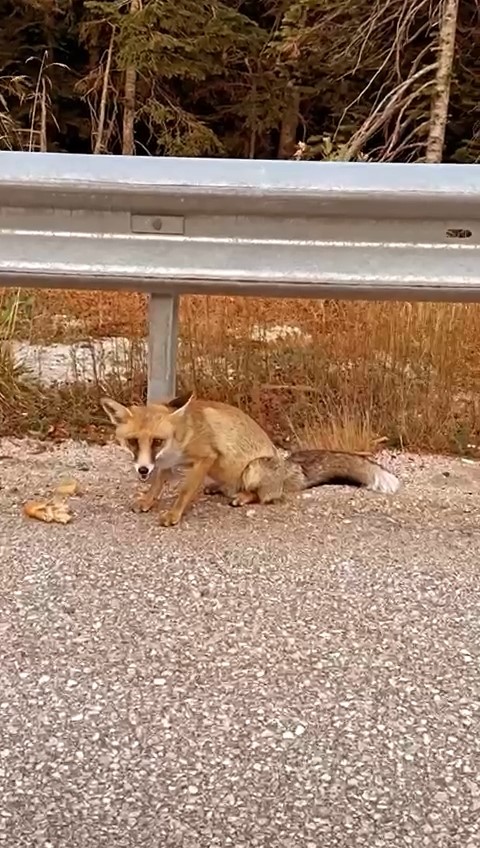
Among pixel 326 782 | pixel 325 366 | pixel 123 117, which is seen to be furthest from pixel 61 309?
pixel 123 117

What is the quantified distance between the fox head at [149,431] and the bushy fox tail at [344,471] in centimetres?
62

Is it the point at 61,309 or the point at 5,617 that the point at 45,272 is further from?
the point at 61,309

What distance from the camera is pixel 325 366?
18.3 ft

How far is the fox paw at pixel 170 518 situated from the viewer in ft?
12.9

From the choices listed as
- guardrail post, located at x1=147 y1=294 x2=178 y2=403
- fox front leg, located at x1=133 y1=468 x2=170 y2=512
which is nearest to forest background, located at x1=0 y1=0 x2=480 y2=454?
guardrail post, located at x1=147 y1=294 x2=178 y2=403

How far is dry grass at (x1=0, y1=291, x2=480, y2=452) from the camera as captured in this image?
5.04 metres

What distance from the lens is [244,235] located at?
4.08 m

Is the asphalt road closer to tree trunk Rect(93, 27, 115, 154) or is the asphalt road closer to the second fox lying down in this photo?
the second fox lying down

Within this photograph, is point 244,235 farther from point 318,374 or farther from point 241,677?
point 241,677

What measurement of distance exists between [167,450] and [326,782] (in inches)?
76.6

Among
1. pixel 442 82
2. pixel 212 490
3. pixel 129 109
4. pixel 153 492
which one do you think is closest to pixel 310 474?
pixel 212 490

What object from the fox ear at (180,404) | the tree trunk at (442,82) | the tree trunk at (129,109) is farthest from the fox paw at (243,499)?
the tree trunk at (129,109)

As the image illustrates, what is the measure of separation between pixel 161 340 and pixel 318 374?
4.83 feet

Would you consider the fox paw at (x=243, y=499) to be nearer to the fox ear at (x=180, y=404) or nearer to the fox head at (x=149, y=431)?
the fox head at (x=149, y=431)
